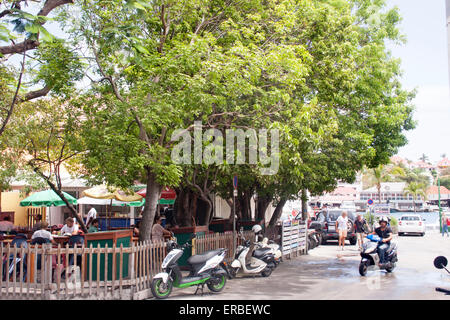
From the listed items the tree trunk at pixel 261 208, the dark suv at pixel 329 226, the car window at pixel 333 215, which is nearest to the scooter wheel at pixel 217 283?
the tree trunk at pixel 261 208

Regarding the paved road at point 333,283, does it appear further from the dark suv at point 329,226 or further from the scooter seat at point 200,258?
the dark suv at point 329,226

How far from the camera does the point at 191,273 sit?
10.4 m

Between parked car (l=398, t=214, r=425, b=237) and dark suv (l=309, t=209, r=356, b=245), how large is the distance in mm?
8325

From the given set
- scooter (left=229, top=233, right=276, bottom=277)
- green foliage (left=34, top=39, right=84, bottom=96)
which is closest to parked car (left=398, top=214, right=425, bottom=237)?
scooter (left=229, top=233, right=276, bottom=277)

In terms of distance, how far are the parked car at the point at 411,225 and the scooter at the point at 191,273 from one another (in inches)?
1007

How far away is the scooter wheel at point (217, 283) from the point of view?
10547 mm

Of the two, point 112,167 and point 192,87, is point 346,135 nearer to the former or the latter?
point 192,87

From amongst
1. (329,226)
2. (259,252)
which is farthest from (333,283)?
(329,226)

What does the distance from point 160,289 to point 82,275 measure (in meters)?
1.62

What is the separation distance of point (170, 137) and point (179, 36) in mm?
2761

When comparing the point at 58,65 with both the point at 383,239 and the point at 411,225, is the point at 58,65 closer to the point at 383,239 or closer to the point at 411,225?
the point at 383,239

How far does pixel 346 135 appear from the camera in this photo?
1628 cm
